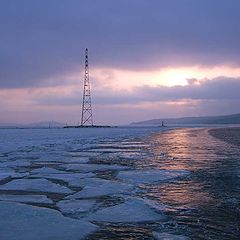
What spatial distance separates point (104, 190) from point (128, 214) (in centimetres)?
235

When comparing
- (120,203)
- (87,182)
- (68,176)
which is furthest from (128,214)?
(68,176)

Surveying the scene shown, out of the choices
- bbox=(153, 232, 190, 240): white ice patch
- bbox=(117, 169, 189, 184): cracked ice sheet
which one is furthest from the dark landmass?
bbox=(153, 232, 190, 240): white ice patch

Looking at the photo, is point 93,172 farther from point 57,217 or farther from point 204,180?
point 57,217

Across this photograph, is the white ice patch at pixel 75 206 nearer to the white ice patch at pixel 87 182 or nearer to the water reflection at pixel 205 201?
the water reflection at pixel 205 201

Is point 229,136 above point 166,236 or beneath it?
above

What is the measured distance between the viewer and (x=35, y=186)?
9.48 meters

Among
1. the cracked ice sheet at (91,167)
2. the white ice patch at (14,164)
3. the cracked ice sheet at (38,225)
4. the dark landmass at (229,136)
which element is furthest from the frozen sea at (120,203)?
the dark landmass at (229,136)

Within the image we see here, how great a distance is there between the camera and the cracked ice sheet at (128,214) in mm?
6363

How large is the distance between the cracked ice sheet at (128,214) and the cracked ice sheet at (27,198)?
1.41m

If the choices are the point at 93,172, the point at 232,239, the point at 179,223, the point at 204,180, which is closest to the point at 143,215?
the point at 179,223

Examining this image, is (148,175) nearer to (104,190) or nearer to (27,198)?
(104,190)

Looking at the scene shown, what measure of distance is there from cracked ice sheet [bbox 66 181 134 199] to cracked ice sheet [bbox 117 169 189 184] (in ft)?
2.43

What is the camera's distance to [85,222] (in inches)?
237

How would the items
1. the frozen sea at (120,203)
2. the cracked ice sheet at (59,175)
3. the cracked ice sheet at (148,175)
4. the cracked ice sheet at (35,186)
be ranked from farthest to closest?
the cracked ice sheet at (59,175) < the cracked ice sheet at (148,175) < the cracked ice sheet at (35,186) < the frozen sea at (120,203)
